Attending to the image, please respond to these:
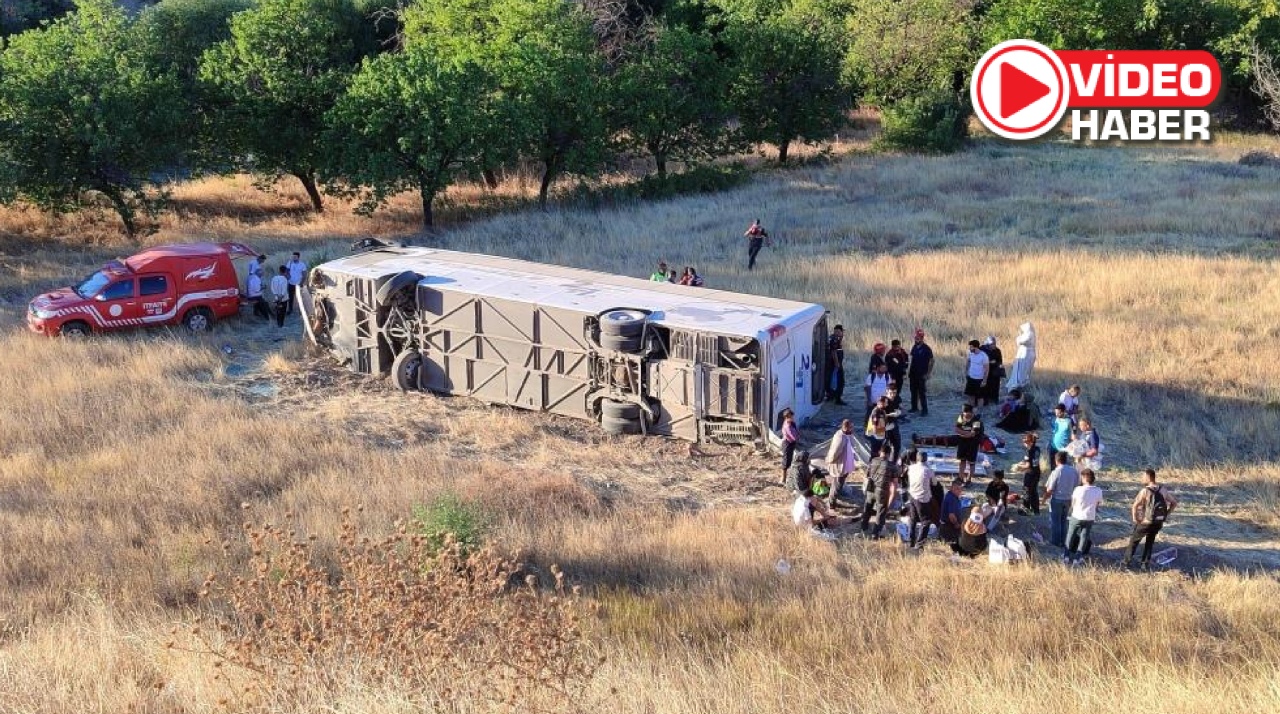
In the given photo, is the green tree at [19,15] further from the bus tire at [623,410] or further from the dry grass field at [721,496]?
the bus tire at [623,410]

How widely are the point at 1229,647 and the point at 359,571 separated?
732 cm

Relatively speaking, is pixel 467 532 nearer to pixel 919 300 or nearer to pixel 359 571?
pixel 359 571

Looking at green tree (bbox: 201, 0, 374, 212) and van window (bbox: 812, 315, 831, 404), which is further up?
green tree (bbox: 201, 0, 374, 212)

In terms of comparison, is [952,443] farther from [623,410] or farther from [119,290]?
[119,290]

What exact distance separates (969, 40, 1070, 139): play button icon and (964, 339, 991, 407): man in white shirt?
29.1 metres

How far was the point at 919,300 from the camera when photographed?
21609 millimetres

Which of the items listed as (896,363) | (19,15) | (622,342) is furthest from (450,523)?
(19,15)

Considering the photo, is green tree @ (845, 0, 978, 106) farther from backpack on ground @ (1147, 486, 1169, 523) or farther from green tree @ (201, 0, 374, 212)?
backpack on ground @ (1147, 486, 1169, 523)

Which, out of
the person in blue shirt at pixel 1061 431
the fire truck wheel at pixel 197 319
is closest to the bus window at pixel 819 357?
the person in blue shirt at pixel 1061 431

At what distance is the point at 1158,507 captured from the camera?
11375mm

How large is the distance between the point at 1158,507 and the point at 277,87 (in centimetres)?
2691

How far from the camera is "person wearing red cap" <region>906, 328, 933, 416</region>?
1589cm

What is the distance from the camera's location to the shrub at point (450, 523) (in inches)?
409

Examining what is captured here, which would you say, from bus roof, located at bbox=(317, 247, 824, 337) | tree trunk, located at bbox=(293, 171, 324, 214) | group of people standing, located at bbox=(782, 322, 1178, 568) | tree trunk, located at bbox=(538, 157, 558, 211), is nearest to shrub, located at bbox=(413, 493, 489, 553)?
group of people standing, located at bbox=(782, 322, 1178, 568)
